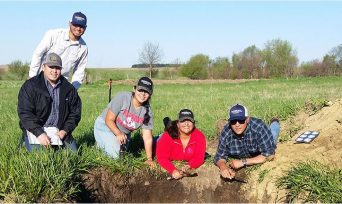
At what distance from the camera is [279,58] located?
6569 cm

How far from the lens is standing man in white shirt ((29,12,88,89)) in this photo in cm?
656

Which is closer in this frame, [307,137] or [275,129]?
[307,137]

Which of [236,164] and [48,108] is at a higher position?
[48,108]

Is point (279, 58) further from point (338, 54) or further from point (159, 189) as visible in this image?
point (159, 189)

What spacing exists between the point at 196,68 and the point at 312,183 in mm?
59826

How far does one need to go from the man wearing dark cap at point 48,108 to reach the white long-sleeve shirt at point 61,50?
0.67 meters

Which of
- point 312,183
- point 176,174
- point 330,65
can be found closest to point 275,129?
point 176,174

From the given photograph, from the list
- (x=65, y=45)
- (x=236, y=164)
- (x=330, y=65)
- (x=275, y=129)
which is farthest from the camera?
(x=330, y=65)

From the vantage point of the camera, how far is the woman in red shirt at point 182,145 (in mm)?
6234

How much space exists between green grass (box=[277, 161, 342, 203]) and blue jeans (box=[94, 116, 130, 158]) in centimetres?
242

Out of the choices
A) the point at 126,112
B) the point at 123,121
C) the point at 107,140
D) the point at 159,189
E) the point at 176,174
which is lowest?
the point at 159,189

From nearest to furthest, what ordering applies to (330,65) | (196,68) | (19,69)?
(330,65), (19,69), (196,68)

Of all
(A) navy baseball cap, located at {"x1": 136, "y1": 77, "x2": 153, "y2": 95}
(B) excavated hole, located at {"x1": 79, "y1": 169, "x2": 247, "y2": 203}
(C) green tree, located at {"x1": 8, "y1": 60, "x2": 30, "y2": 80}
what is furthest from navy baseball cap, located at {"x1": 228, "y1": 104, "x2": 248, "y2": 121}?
(C) green tree, located at {"x1": 8, "y1": 60, "x2": 30, "y2": 80}

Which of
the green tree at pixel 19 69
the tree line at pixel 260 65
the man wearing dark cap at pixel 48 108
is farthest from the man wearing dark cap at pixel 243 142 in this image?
the green tree at pixel 19 69
